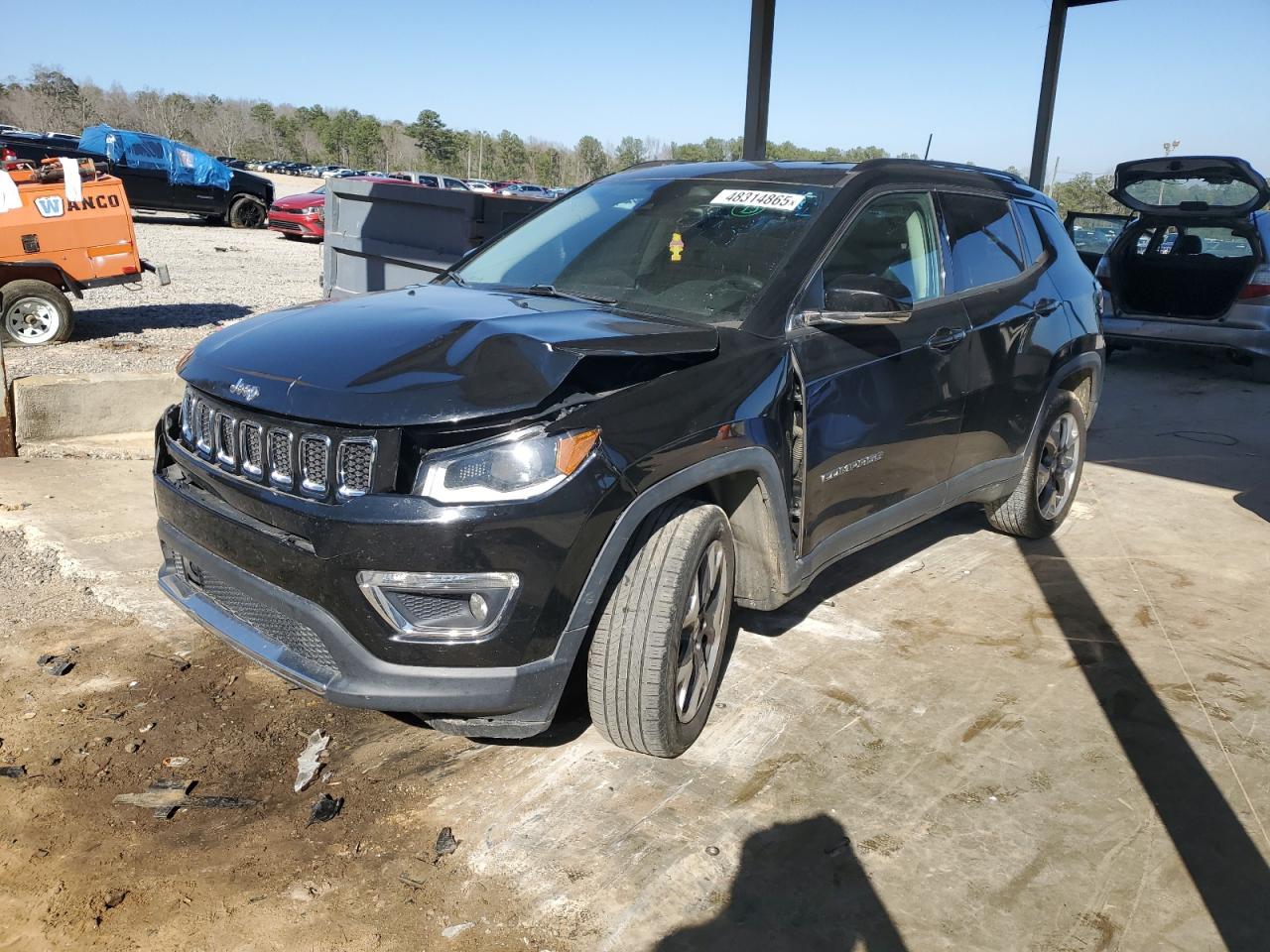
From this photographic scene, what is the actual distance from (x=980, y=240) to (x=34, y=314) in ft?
26.9

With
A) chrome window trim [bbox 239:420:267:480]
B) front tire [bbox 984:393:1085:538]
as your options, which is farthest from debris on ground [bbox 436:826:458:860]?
front tire [bbox 984:393:1085:538]

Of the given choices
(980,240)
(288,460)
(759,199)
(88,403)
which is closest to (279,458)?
(288,460)

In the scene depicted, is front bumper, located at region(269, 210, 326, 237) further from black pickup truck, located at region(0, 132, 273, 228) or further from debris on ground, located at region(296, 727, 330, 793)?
debris on ground, located at region(296, 727, 330, 793)

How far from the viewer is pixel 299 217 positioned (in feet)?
71.9

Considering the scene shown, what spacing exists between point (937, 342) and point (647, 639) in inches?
74.5

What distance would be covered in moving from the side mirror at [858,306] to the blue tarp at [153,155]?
21.7 meters

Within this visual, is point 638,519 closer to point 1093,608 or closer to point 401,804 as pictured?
point 401,804

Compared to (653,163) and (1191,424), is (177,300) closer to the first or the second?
(653,163)

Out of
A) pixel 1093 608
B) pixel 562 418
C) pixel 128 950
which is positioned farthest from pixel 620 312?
pixel 1093 608

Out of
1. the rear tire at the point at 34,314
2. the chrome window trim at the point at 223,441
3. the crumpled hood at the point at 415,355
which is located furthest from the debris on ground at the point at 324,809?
the rear tire at the point at 34,314

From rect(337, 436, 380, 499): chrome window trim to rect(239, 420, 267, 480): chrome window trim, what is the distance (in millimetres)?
277

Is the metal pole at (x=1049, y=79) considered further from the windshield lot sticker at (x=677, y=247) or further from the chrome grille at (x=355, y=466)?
the chrome grille at (x=355, y=466)

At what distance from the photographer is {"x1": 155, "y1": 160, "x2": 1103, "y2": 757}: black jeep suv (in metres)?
2.60

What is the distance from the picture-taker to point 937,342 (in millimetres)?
4055
